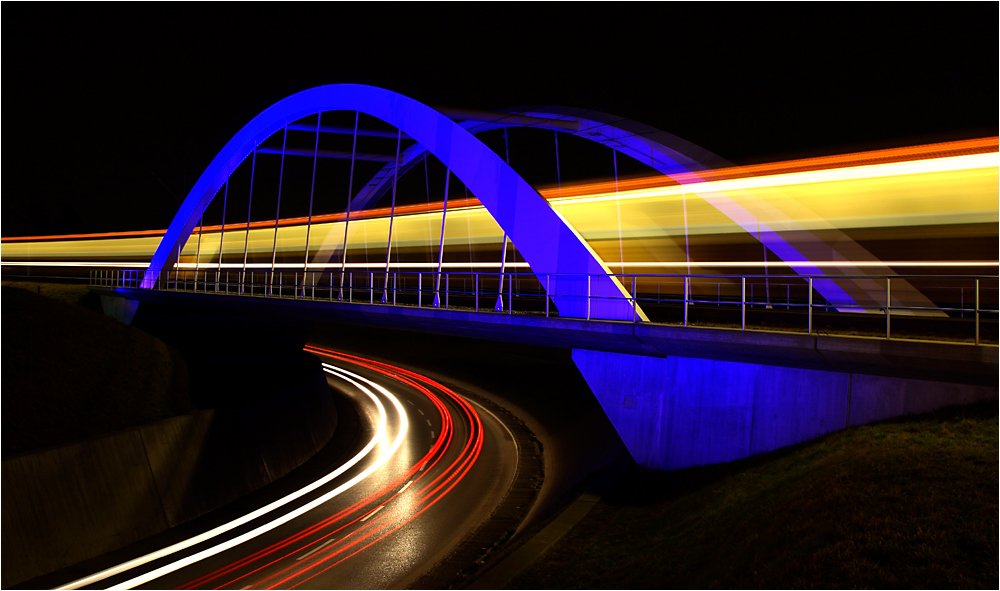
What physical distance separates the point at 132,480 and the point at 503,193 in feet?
34.2

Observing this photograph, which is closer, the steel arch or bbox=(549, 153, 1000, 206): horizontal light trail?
bbox=(549, 153, 1000, 206): horizontal light trail

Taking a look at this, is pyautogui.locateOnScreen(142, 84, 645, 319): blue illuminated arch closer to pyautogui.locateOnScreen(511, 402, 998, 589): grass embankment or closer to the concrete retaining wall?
the concrete retaining wall

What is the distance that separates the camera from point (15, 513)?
40.1ft

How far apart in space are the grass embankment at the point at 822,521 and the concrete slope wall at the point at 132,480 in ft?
29.3

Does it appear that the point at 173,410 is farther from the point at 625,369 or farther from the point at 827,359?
the point at 827,359

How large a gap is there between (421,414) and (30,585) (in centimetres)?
1415

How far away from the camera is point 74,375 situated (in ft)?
60.1

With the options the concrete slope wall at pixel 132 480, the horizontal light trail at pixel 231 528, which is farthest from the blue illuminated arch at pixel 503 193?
the concrete slope wall at pixel 132 480

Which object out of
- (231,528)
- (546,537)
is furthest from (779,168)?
(231,528)

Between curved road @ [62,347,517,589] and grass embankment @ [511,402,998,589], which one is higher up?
grass embankment @ [511,402,998,589]

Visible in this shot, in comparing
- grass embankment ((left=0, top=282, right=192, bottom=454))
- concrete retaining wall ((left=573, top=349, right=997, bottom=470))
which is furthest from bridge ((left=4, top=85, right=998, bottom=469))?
grass embankment ((left=0, top=282, right=192, bottom=454))

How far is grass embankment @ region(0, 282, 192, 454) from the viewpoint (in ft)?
49.9

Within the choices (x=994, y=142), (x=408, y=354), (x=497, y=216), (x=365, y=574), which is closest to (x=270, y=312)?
(x=497, y=216)

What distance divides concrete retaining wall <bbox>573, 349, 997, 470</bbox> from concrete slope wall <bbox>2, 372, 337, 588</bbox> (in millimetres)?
9589
